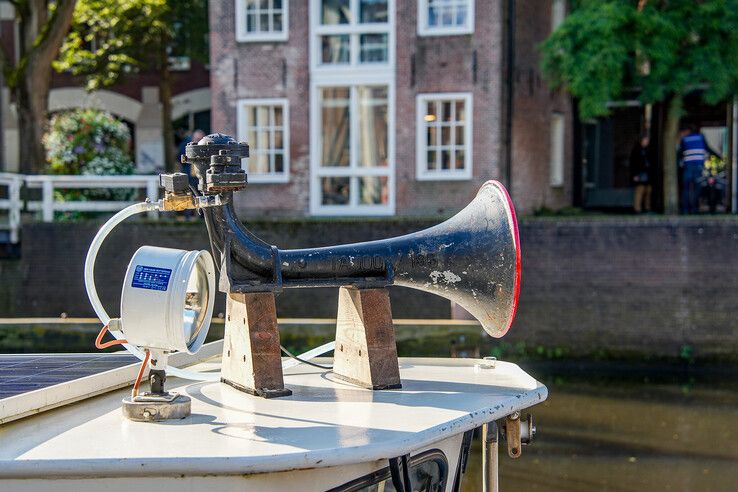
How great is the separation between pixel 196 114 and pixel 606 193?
10503 millimetres

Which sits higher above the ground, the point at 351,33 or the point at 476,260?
the point at 351,33

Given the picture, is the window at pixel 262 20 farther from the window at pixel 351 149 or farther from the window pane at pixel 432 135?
the window pane at pixel 432 135

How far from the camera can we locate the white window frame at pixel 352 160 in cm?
1889

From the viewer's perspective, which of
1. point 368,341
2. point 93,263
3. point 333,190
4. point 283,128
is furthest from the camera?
point 283,128

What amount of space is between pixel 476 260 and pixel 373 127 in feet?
51.4

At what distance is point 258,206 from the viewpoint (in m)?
19.3

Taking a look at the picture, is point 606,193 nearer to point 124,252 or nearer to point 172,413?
point 124,252

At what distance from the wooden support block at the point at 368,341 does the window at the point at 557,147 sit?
18.3 metres

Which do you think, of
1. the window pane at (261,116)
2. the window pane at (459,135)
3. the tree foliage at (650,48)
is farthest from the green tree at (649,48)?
the window pane at (261,116)

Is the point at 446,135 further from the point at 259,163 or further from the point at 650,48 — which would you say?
the point at 650,48

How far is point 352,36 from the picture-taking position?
19.0 m

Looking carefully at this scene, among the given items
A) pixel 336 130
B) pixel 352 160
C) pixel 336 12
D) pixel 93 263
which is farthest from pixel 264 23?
pixel 93 263

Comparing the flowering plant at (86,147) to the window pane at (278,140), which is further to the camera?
the window pane at (278,140)

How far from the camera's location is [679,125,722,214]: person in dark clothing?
1900 cm
